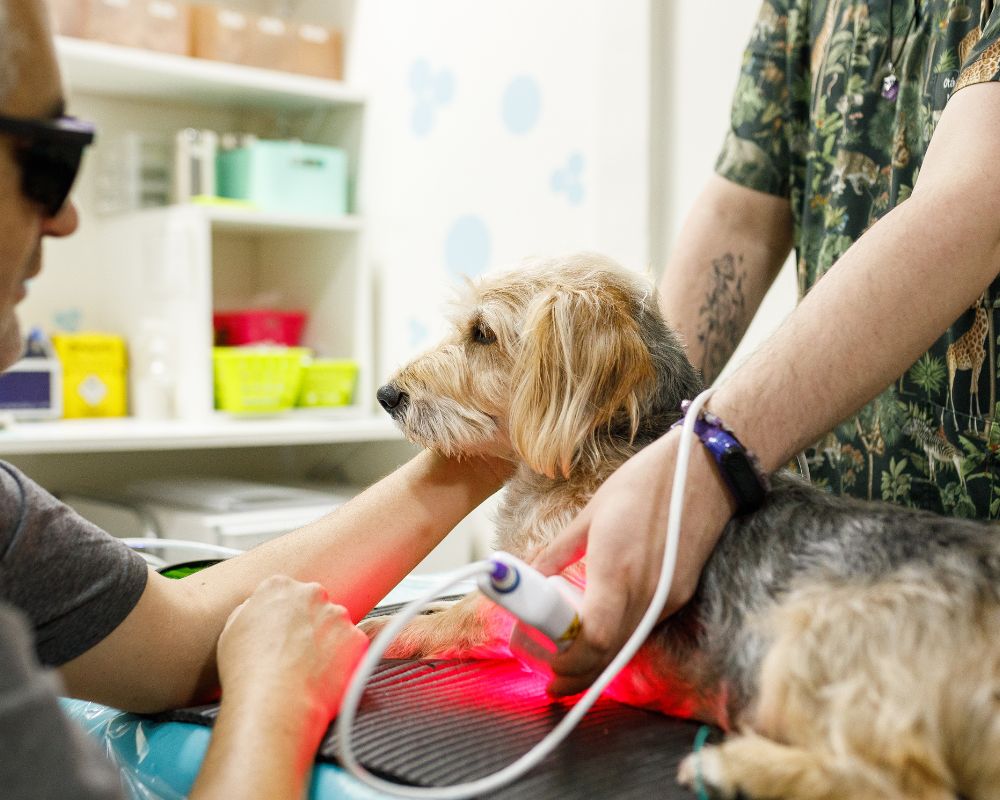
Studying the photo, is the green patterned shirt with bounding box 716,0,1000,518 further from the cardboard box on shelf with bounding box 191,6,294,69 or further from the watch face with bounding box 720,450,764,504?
the cardboard box on shelf with bounding box 191,6,294,69

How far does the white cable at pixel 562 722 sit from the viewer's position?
735 mm

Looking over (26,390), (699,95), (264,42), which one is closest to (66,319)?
(26,390)

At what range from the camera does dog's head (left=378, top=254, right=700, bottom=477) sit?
1204 millimetres

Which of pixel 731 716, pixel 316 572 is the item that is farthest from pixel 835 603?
pixel 316 572

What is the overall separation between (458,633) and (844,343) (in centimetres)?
52

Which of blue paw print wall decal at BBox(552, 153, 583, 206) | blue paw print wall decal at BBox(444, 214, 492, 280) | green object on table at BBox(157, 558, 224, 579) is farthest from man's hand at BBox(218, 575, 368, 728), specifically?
blue paw print wall decal at BBox(444, 214, 492, 280)

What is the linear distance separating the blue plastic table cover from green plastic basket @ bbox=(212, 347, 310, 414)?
2099mm

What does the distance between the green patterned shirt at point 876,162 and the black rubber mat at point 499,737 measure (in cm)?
56

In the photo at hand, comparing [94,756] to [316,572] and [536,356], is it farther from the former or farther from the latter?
[536,356]

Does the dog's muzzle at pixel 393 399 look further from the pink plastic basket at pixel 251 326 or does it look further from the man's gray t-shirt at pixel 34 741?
the pink plastic basket at pixel 251 326

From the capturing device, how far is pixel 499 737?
87 cm

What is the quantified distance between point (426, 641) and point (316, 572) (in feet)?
0.49

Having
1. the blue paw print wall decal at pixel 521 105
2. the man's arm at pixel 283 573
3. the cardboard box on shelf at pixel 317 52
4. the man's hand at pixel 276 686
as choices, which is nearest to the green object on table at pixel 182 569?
the man's arm at pixel 283 573

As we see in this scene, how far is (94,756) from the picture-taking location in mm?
→ 535
